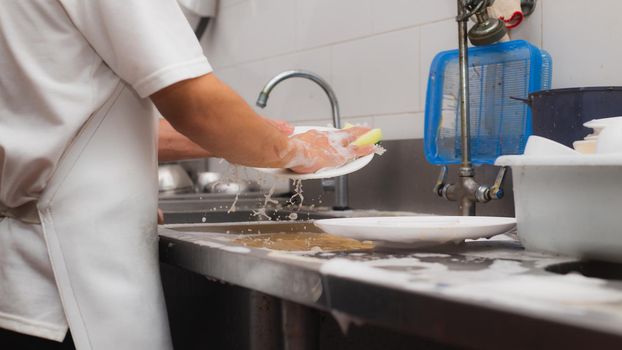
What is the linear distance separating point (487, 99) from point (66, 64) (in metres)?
0.87

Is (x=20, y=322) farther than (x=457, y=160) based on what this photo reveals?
No

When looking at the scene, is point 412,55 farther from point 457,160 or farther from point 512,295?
point 512,295

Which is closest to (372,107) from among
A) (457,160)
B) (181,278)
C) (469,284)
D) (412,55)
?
(412,55)

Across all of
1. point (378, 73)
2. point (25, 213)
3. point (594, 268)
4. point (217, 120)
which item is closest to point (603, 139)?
point (594, 268)

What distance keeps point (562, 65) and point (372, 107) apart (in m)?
0.58

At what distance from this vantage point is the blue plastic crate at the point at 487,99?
4.65ft

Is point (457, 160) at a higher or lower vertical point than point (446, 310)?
higher

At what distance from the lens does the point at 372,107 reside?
1.91 m

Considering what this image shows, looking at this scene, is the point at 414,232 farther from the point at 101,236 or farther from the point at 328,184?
the point at 328,184

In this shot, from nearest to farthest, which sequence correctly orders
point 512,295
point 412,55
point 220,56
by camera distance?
point 512,295, point 412,55, point 220,56

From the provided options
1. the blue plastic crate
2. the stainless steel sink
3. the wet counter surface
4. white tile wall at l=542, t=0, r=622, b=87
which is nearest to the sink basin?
the stainless steel sink

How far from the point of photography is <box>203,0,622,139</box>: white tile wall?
141cm

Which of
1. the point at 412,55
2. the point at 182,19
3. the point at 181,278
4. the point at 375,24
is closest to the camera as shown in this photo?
the point at 182,19

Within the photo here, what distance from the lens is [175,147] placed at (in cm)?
153
